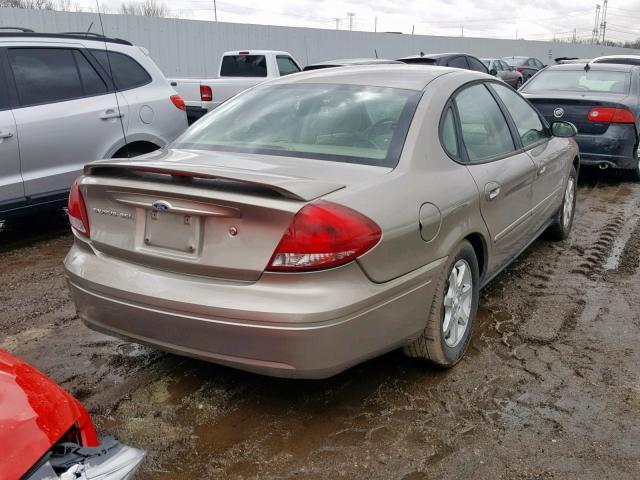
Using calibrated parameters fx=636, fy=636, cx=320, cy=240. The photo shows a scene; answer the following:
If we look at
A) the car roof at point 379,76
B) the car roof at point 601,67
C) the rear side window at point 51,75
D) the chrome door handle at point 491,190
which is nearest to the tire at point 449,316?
the chrome door handle at point 491,190

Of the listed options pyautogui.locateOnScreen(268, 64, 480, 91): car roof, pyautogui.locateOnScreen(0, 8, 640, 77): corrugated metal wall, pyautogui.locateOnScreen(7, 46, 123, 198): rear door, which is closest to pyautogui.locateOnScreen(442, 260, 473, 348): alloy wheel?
pyautogui.locateOnScreen(268, 64, 480, 91): car roof

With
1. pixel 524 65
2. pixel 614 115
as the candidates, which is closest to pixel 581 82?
pixel 614 115

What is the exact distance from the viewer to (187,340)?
272 centimetres

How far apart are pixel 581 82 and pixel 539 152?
4618 millimetres

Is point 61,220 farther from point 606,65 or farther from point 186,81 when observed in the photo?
point 606,65

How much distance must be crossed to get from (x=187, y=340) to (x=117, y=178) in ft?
2.75

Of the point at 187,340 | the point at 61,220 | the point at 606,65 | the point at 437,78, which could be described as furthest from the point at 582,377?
the point at 606,65

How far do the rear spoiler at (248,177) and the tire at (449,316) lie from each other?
84cm

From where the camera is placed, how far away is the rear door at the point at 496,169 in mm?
3660

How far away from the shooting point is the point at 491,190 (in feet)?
12.1

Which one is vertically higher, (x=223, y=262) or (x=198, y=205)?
(x=198, y=205)

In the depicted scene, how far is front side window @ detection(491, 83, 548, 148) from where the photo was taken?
4551 millimetres

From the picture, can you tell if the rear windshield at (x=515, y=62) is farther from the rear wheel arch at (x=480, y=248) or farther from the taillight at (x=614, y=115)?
the rear wheel arch at (x=480, y=248)

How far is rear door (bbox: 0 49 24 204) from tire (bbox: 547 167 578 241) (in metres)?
4.64
